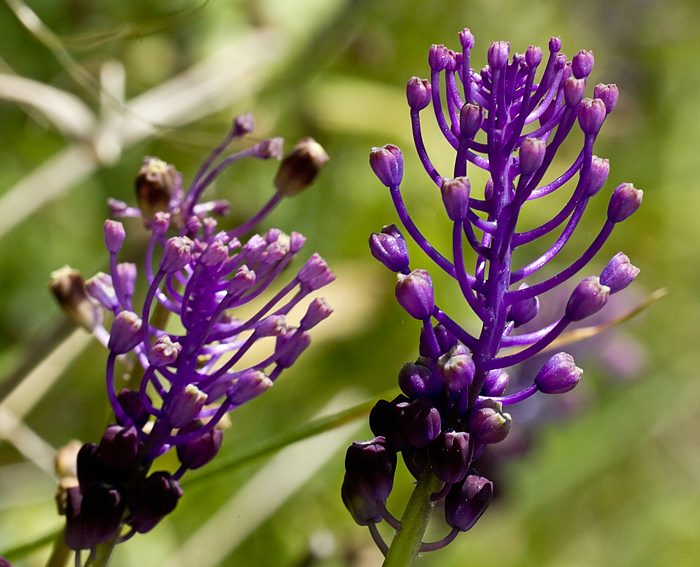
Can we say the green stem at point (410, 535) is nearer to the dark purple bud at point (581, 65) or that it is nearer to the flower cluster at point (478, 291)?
the flower cluster at point (478, 291)

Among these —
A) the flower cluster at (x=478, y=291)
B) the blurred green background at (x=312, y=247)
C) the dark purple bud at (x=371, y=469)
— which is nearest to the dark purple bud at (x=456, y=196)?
the flower cluster at (x=478, y=291)

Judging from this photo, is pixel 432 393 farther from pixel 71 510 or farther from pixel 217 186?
pixel 217 186

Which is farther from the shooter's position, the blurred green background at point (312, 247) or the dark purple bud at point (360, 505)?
the blurred green background at point (312, 247)

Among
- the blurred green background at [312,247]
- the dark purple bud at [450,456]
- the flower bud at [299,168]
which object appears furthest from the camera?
the blurred green background at [312,247]

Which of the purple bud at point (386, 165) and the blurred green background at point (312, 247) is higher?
the purple bud at point (386, 165)

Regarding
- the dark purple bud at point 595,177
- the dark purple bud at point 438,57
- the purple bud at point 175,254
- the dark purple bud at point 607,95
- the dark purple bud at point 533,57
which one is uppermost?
the dark purple bud at point 438,57

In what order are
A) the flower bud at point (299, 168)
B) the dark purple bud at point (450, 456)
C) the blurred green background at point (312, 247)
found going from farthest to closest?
the blurred green background at point (312, 247) < the flower bud at point (299, 168) < the dark purple bud at point (450, 456)
